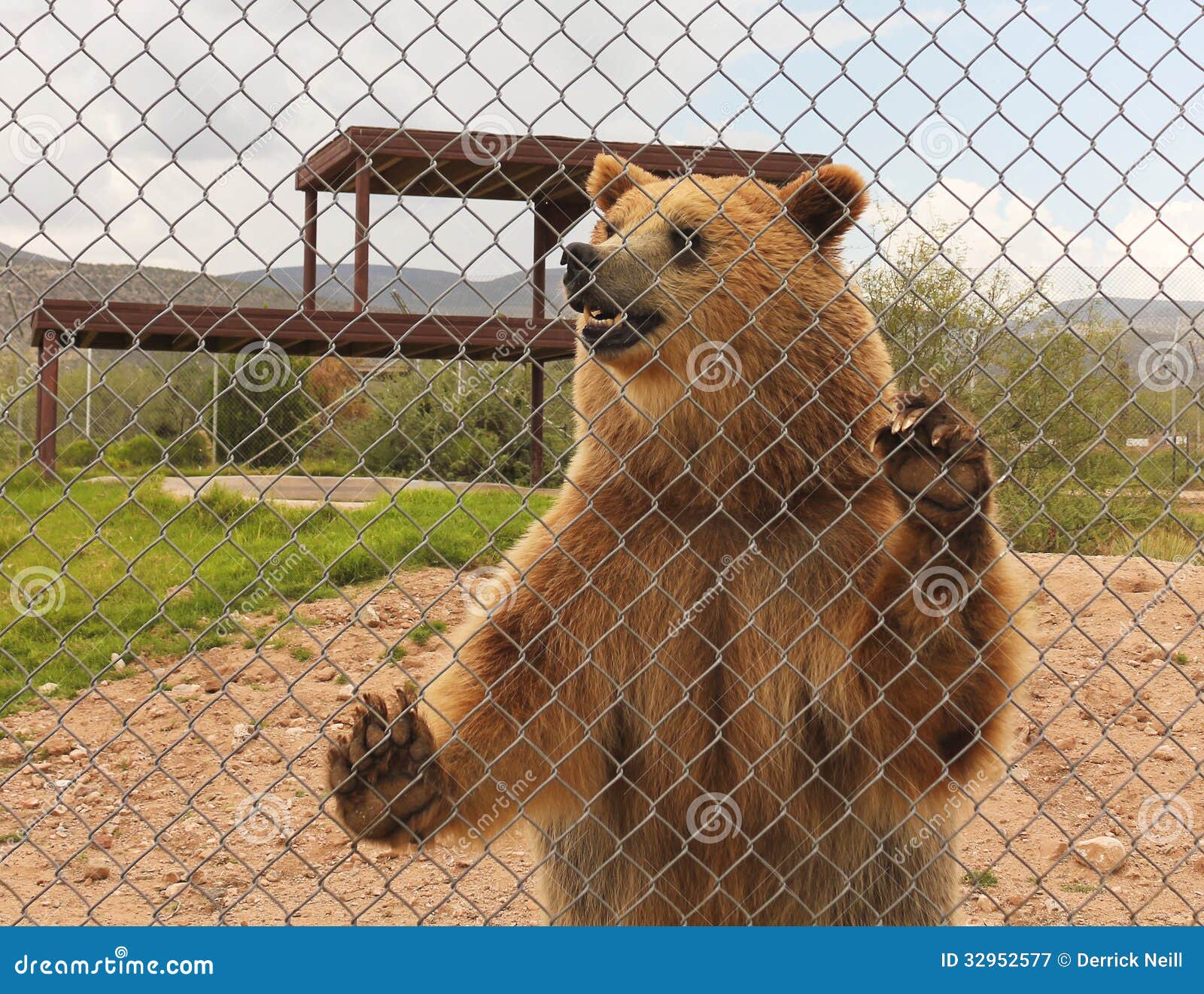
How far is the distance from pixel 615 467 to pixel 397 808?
47.9 inches

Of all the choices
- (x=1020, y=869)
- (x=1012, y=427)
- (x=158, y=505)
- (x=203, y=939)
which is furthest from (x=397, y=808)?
(x=1012, y=427)

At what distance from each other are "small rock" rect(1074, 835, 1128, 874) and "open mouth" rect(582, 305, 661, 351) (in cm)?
339

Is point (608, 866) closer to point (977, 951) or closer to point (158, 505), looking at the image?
point (977, 951)

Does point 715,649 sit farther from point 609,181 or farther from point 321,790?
point 321,790

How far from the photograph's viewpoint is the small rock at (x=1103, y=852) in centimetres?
511

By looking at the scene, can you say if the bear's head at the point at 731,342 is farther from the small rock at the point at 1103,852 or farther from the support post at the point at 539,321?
the support post at the point at 539,321

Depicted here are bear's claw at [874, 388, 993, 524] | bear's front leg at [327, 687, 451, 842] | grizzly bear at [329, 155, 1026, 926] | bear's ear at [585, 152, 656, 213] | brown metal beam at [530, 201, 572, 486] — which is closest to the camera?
bear's claw at [874, 388, 993, 524]

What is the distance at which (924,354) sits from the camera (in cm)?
990

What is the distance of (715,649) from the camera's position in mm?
3211

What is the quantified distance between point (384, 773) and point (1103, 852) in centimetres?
370

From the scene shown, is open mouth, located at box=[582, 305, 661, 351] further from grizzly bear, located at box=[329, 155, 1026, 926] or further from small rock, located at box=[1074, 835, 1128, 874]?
small rock, located at box=[1074, 835, 1128, 874]

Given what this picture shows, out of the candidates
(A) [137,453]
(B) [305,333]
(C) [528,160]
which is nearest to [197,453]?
(A) [137,453]

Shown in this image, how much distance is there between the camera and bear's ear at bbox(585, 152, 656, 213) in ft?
12.6

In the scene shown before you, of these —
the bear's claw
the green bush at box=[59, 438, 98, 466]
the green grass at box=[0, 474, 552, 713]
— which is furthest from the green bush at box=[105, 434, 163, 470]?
the bear's claw
